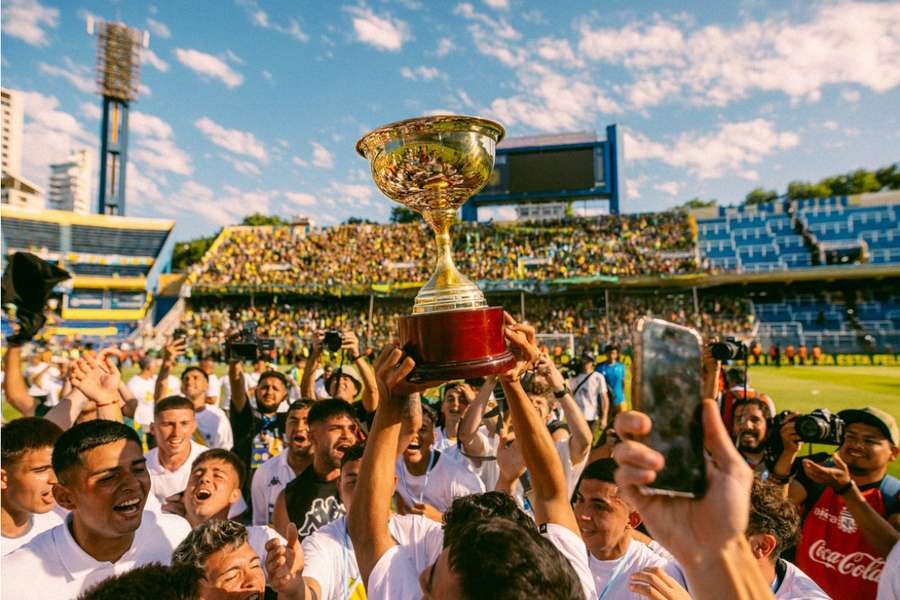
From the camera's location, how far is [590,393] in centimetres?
821

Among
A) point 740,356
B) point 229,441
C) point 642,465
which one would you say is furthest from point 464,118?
point 229,441

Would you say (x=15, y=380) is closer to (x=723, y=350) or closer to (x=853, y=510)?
(x=723, y=350)

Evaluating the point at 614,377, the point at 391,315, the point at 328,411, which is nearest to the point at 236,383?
the point at 328,411

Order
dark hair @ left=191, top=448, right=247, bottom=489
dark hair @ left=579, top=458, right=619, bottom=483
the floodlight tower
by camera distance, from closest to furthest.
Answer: dark hair @ left=579, top=458, right=619, bottom=483 → dark hair @ left=191, top=448, right=247, bottom=489 → the floodlight tower

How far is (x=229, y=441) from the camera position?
18.9 ft

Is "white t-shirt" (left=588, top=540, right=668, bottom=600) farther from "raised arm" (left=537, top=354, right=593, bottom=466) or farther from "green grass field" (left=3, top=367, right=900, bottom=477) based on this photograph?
"green grass field" (left=3, top=367, right=900, bottom=477)

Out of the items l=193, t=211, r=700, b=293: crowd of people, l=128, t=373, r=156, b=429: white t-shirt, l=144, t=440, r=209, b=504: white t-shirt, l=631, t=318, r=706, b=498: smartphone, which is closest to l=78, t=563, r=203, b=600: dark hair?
l=631, t=318, r=706, b=498: smartphone

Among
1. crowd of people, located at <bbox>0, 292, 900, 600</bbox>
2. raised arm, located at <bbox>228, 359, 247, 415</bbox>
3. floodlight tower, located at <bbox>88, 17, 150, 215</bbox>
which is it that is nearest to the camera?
crowd of people, located at <bbox>0, 292, 900, 600</bbox>

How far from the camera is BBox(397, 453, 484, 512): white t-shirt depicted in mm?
3994

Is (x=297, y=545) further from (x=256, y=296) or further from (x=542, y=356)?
(x=256, y=296)

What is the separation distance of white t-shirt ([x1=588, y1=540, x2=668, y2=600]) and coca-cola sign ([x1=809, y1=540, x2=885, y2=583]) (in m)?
1.34

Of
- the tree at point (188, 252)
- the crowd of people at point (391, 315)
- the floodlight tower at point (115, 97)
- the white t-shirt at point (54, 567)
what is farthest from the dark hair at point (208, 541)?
the tree at point (188, 252)

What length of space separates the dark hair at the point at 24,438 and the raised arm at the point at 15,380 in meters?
1.56

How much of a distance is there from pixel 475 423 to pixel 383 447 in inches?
99.5
